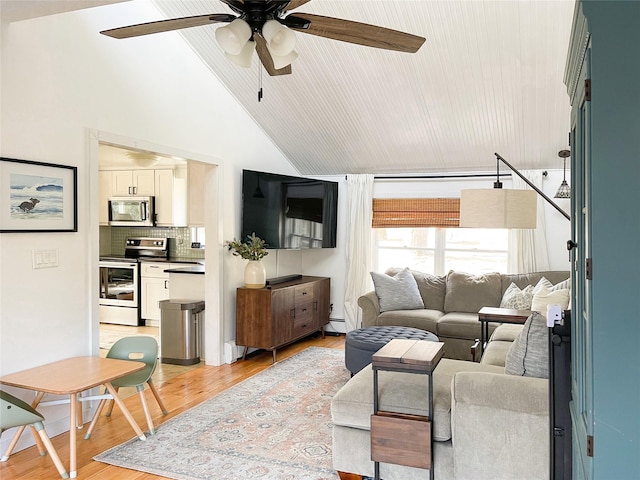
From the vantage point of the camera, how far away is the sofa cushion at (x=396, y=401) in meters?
2.63

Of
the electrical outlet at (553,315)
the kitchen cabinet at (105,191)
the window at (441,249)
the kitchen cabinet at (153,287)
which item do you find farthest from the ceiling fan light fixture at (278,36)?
the kitchen cabinet at (105,191)

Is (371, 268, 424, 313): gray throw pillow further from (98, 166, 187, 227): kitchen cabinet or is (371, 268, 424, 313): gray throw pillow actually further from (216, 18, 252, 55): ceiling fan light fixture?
(216, 18, 252, 55): ceiling fan light fixture

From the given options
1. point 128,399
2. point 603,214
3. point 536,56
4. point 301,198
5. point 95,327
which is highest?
point 536,56

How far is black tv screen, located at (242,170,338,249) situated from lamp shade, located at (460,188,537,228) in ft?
7.74

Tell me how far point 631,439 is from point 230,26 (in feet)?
6.87

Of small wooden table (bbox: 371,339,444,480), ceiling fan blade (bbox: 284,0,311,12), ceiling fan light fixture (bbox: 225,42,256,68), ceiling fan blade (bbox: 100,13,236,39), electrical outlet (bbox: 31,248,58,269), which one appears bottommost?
small wooden table (bbox: 371,339,444,480)

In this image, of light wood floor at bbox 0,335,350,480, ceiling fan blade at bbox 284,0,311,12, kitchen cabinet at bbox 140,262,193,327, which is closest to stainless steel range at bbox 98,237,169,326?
kitchen cabinet at bbox 140,262,193,327

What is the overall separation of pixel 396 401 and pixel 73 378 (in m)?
1.86

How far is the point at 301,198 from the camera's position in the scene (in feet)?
19.8

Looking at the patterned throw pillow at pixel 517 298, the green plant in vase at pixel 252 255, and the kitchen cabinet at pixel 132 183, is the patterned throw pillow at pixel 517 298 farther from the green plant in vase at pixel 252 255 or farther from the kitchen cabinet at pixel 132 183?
the kitchen cabinet at pixel 132 183

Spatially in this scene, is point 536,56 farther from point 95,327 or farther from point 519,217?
point 95,327

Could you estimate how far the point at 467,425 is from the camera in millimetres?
2512

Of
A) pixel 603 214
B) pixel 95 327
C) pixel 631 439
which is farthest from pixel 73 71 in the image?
pixel 631 439

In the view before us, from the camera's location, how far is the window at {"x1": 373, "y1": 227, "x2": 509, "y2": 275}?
627 cm
